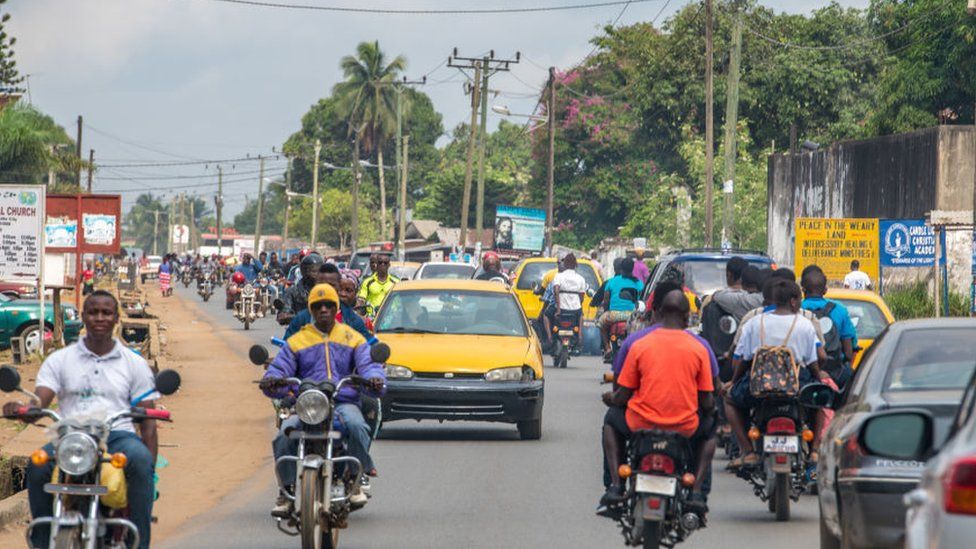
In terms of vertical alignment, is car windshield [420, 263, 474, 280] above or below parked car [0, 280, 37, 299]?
above

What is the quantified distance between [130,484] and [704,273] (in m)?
14.8

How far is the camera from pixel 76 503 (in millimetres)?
8227

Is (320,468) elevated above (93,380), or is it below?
below

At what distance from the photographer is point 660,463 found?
957 centimetres

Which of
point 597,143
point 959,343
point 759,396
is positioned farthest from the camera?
point 597,143

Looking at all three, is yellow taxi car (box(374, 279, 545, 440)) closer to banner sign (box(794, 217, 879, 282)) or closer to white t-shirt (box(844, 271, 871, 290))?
white t-shirt (box(844, 271, 871, 290))

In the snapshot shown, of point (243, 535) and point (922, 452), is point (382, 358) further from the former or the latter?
point (922, 452)

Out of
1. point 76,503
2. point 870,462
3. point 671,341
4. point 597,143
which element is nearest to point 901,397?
point 870,462

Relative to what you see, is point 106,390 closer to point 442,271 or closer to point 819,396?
point 819,396

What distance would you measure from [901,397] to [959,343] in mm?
1013

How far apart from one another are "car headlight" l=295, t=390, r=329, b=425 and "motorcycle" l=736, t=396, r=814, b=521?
3627 mm

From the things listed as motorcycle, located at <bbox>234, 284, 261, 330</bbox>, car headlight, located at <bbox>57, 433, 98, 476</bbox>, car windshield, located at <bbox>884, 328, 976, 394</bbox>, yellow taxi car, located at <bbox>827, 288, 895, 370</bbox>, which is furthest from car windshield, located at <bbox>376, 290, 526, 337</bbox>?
motorcycle, located at <bbox>234, 284, 261, 330</bbox>

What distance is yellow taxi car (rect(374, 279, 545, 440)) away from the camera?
56.6 feet

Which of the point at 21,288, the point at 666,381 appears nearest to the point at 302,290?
the point at 666,381
